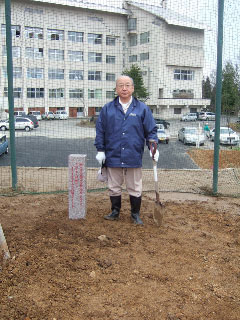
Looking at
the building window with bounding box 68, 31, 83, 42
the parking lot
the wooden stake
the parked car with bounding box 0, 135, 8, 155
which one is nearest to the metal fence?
the building window with bounding box 68, 31, 83, 42

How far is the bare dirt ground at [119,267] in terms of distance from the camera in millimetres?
2275

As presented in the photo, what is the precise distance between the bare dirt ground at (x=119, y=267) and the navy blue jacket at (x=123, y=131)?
764 mm

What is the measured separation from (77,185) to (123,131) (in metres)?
0.86

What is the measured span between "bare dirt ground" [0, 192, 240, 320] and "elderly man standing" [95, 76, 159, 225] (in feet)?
1.83

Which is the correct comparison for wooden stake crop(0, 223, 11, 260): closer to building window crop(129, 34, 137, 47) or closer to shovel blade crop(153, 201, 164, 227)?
shovel blade crop(153, 201, 164, 227)

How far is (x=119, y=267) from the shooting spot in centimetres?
284

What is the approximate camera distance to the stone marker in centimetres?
404

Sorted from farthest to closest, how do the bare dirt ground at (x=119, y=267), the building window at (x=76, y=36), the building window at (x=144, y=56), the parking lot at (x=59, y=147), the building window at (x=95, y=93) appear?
the parking lot at (x=59, y=147) < the building window at (x=144, y=56) < the building window at (x=95, y=93) < the building window at (x=76, y=36) < the bare dirt ground at (x=119, y=267)

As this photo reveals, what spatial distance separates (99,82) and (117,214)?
3.14m

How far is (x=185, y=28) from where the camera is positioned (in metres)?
7.49

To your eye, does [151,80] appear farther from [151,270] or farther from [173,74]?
[151,270]

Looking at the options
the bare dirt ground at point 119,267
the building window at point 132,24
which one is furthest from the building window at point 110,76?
the bare dirt ground at point 119,267

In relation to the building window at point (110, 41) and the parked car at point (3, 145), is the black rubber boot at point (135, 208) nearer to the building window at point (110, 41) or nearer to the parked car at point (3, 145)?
the building window at point (110, 41)

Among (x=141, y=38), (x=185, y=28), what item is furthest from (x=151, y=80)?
(x=141, y=38)
